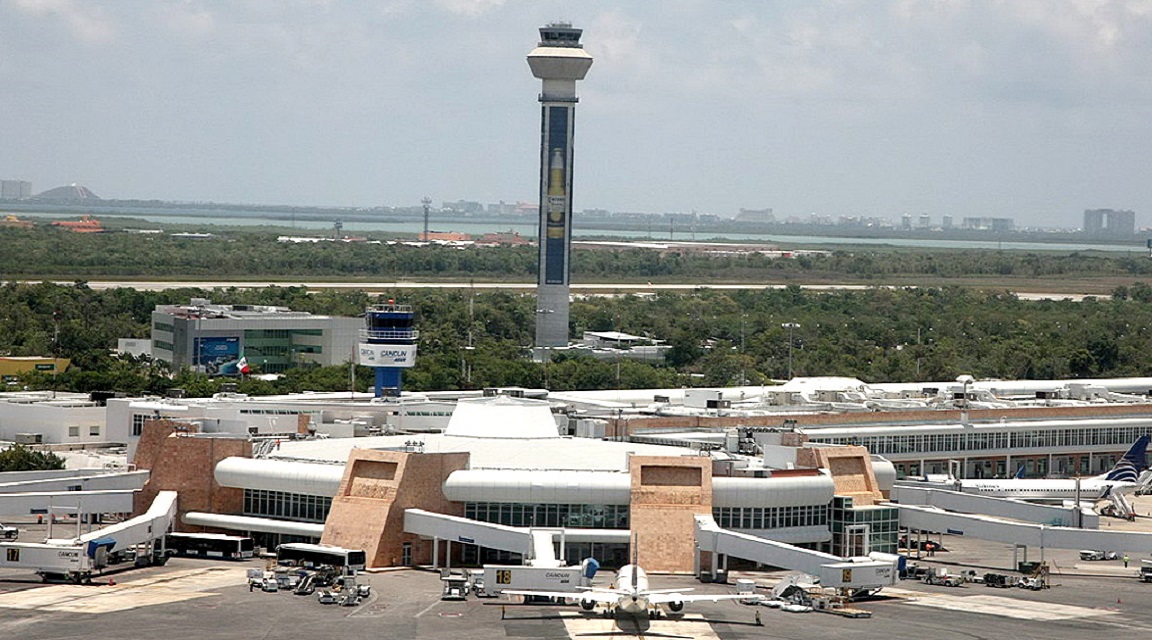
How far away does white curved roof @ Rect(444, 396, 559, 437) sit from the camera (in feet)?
387

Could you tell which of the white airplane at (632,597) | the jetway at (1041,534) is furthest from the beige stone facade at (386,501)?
the jetway at (1041,534)

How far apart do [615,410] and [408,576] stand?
49.4 metres

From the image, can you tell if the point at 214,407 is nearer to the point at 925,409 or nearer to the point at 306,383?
the point at 306,383

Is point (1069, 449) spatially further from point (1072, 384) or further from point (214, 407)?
point (214, 407)

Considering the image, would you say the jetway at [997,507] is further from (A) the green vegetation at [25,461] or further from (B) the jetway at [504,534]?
(A) the green vegetation at [25,461]

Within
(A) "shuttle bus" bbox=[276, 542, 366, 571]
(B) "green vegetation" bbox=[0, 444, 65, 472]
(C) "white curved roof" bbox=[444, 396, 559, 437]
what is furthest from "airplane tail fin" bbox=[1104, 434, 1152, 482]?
(B) "green vegetation" bbox=[0, 444, 65, 472]

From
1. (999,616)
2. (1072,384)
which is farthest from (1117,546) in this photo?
(1072,384)

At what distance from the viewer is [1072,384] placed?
6870 inches

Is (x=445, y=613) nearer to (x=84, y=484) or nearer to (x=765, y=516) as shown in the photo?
(x=765, y=516)

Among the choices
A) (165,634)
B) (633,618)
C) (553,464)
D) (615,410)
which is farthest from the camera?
(615,410)

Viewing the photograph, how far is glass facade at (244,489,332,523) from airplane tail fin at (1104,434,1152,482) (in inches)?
2349

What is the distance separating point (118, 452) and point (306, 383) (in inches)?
1503

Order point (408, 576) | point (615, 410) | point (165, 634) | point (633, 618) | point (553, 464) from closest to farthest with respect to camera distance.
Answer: point (165, 634), point (633, 618), point (408, 576), point (553, 464), point (615, 410)

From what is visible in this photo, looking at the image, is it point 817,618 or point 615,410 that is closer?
point 817,618
